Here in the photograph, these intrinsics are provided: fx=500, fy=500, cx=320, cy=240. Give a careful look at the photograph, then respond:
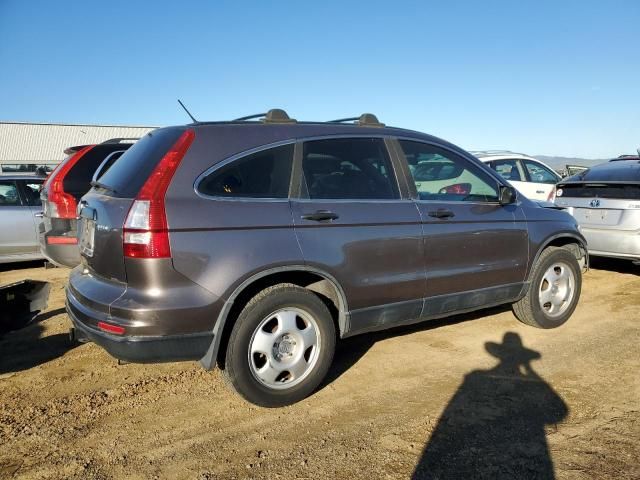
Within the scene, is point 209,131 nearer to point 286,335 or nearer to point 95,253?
point 95,253

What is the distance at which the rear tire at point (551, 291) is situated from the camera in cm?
476

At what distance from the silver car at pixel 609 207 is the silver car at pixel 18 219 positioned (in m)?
7.93

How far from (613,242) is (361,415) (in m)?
4.77

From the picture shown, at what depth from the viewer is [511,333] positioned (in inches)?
188

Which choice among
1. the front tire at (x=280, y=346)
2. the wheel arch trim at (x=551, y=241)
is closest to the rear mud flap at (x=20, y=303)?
the front tire at (x=280, y=346)

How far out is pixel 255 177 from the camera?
3250 millimetres

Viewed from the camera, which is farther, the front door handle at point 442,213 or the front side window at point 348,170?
the front door handle at point 442,213

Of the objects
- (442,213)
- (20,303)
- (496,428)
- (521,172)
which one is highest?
(521,172)

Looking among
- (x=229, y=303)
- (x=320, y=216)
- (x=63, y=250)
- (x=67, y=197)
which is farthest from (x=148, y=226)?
(x=67, y=197)

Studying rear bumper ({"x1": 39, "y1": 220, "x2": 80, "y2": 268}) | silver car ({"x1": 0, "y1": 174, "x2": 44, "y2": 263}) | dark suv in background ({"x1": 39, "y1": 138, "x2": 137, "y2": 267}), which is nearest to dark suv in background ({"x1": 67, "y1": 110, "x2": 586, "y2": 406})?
rear bumper ({"x1": 39, "y1": 220, "x2": 80, "y2": 268})

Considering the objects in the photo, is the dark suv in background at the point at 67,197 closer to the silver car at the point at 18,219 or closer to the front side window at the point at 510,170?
the silver car at the point at 18,219

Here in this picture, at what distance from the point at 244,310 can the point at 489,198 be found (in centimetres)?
248

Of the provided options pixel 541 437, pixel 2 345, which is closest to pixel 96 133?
pixel 2 345

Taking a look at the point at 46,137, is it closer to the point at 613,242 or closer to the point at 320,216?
the point at 613,242
